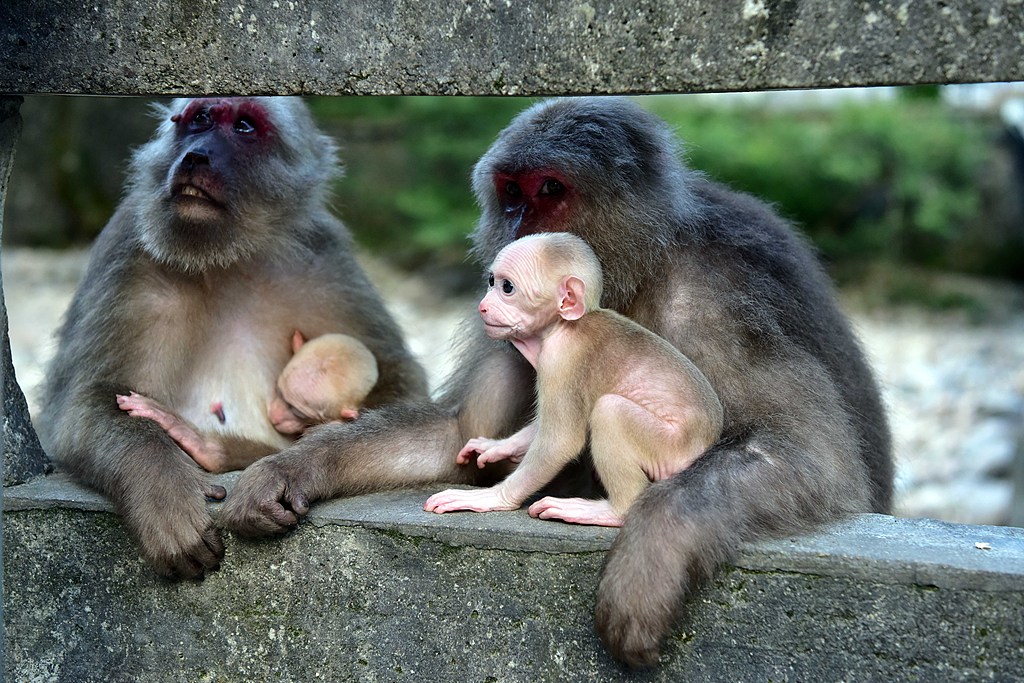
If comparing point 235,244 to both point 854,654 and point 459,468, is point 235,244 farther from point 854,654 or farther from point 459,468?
point 854,654

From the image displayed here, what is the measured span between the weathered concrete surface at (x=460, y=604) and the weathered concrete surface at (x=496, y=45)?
4.37 ft

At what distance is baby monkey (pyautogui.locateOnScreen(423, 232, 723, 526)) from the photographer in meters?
3.45

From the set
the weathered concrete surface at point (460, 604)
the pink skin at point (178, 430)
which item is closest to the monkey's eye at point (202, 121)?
the pink skin at point (178, 430)

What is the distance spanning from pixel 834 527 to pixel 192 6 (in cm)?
242

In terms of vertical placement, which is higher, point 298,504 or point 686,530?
point 686,530

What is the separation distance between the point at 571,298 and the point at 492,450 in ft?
2.26

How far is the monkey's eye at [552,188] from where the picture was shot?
386 centimetres

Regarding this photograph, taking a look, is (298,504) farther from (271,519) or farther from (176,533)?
(176,533)

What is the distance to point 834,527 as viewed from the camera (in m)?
3.57

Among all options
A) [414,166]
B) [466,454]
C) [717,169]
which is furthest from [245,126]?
[414,166]

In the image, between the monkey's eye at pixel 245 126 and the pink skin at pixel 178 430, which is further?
the monkey's eye at pixel 245 126

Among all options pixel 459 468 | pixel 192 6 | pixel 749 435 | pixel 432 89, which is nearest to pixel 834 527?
pixel 749 435

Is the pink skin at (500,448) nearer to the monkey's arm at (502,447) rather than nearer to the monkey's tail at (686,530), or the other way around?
the monkey's arm at (502,447)

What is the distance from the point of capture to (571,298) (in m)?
3.55
